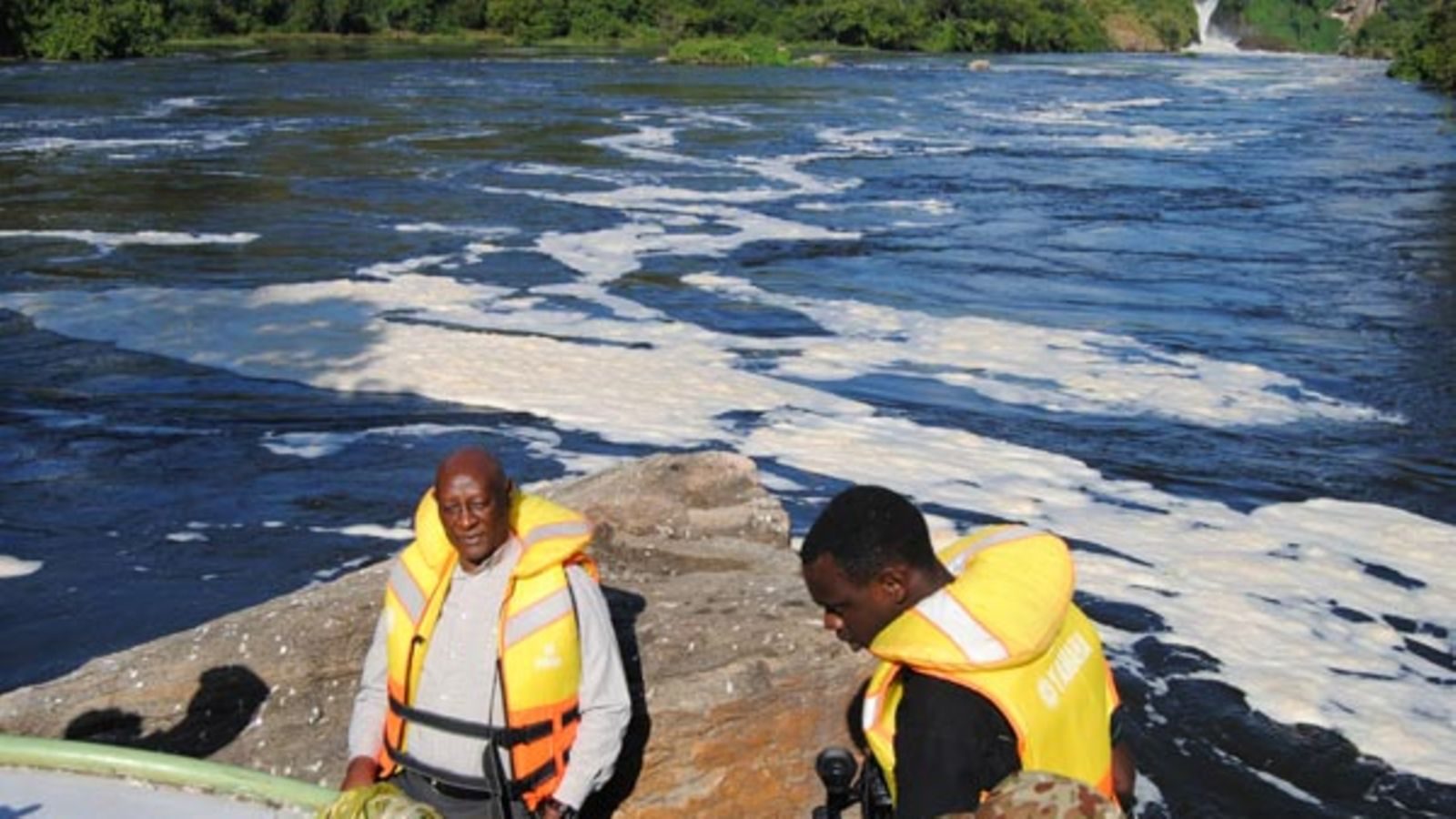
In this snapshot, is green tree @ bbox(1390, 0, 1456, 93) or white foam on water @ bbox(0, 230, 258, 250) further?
green tree @ bbox(1390, 0, 1456, 93)

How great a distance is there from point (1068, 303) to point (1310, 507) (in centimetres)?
641

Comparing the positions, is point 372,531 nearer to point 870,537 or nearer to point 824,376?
point 824,376

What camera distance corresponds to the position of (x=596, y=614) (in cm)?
414

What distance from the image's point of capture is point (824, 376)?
1295cm

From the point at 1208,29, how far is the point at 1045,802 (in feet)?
474

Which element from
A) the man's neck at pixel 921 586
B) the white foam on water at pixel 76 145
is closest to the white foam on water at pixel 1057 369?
the man's neck at pixel 921 586

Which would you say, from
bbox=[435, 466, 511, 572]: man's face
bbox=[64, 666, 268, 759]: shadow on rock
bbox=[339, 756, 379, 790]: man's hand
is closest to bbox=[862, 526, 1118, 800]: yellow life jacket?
bbox=[435, 466, 511, 572]: man's face

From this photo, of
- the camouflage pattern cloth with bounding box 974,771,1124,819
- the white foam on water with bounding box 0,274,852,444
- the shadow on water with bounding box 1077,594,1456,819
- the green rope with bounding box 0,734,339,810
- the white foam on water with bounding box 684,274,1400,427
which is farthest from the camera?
the white foam on water with bounding box 684,274,1400,427

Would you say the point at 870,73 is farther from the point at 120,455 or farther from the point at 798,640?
the point at 798,640

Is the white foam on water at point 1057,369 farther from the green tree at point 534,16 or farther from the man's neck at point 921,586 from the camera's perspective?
the green tree at point 534,16

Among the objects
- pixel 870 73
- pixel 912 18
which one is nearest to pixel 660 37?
pixel 912 18

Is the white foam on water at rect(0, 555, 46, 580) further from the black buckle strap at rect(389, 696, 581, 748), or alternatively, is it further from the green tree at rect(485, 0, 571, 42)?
the green tree at rect(485, 0, 571, 42)

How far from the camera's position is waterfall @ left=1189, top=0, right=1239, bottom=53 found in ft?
431

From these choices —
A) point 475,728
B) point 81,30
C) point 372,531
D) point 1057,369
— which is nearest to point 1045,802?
point 475,728
